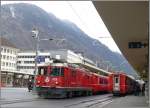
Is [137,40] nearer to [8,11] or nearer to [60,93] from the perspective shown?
[60,93]

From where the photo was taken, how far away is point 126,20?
22891 mm

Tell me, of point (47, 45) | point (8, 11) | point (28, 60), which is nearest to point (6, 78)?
point (28, 60)

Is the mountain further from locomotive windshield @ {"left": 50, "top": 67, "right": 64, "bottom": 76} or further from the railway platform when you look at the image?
the railway platform

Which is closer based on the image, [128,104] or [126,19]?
[126,19]

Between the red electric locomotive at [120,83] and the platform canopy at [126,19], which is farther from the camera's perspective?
the red electric locomotive at [120,83]

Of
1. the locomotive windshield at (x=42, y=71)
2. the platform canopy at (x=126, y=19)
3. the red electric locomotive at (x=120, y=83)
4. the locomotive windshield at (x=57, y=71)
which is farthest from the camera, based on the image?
the red electric locomotive at (x=120, y=83)

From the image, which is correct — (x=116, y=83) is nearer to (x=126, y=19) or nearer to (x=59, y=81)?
(x=59, y=81)

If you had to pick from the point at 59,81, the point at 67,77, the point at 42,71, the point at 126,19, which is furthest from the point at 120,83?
the point at 126,19

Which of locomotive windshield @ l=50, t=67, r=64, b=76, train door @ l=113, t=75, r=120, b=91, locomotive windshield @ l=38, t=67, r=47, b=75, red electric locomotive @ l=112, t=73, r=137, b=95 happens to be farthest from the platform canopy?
train door @ l=113, t=75, r=120, b=91

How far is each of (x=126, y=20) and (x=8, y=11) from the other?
16903 centimetres

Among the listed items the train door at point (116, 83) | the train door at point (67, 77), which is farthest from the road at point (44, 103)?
the train door at point (116, 83)

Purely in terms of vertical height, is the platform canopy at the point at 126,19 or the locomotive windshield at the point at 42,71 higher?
the platform canopy at the point at 126,19

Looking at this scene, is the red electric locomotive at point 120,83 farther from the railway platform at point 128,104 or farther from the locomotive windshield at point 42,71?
the railway platform at point 128,104

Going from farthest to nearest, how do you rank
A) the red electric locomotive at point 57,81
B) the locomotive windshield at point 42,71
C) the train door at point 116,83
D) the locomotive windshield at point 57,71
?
1. the train door at point 116,83
2. the locomotive windshield at point 42,71
3. the locomotive windshield at point 57,71
4. the red electric locomotive at point 57,81
